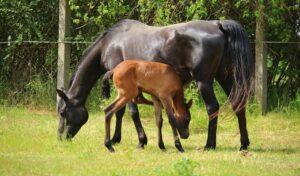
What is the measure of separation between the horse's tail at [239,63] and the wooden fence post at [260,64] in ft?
9.14

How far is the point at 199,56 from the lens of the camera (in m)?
8.99

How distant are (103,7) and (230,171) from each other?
21.3 ft

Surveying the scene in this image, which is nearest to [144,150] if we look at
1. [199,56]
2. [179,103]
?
[179,103]

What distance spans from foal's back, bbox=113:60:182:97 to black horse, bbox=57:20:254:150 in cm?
33

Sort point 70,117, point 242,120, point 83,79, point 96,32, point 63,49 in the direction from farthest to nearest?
point 96,32 < point 63,49 < point 83,79 < point 70,117 < point 242,120

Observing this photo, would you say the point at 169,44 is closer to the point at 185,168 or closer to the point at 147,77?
the point at 147,77

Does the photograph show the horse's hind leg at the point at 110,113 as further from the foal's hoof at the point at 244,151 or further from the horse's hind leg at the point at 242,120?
the foal's hoof at the point at 244,151

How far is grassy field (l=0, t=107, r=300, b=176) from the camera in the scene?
7.06m

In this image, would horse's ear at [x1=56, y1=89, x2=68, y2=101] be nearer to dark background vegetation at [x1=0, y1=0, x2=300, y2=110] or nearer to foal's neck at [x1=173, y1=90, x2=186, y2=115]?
foal's neck at [x1=173, y1=90, x2=186, y2=115]

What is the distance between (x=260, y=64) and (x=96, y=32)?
13.4 ft

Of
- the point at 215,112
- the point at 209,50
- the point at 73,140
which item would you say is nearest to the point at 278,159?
the point at 215,112

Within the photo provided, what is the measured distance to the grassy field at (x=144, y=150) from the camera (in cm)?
706

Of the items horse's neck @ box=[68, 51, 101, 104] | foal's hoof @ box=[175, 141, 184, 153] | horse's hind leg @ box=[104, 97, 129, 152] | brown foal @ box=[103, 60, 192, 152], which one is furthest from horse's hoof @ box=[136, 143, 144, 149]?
horse's neck @ box=[68, 51, 101, 104]

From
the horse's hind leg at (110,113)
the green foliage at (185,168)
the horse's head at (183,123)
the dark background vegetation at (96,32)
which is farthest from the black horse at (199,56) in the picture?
the green foliage at (185,168)
